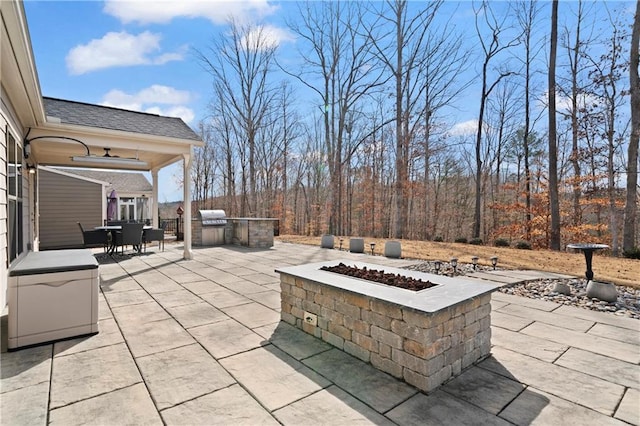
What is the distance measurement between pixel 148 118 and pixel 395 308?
729 cm

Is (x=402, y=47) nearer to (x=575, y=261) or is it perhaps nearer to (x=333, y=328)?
(x=575, y=261)

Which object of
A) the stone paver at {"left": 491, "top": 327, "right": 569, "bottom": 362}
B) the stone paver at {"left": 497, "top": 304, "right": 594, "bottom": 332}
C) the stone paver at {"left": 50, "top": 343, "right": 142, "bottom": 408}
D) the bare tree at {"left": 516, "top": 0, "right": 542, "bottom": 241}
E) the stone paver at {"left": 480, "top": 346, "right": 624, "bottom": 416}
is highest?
the bare tree at {"left": 516, "top": 0, "right": 542, "bottom": 241}

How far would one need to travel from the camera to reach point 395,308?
220 cm

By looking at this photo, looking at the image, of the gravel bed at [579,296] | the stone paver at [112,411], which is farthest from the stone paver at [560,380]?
the stone paver at [112,411]

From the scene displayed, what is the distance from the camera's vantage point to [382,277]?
2953 mm

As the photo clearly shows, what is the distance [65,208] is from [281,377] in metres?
12.0

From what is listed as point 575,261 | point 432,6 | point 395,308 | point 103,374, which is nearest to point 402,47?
point 432,6

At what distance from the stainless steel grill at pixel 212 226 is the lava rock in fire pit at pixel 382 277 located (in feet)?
23.7

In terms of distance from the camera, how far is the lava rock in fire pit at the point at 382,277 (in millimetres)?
2693

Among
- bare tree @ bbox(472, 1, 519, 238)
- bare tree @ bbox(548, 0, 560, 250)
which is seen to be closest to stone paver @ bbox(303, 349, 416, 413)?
bare tree @ bbox(548, 0, 560, 250)

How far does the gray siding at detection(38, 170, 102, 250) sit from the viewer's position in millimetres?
10148

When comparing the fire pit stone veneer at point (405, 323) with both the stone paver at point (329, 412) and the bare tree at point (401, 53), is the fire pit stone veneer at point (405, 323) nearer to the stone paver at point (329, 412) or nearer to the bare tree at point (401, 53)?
the stone paver at point (329, 412)

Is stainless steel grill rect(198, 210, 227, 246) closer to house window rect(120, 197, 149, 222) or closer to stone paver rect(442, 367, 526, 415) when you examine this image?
stone paver rect(442, 367, 526, 415)

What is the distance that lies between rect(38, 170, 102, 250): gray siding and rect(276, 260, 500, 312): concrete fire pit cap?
11.0 meters
